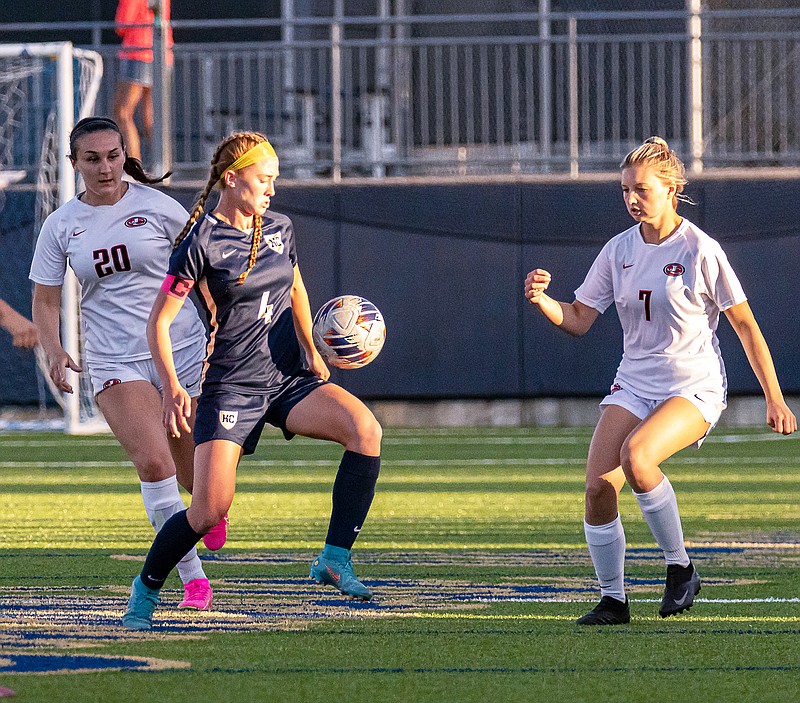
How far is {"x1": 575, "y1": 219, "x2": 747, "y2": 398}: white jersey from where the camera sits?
6172 mm

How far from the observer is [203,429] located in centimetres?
607

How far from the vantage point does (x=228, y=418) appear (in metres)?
6.05

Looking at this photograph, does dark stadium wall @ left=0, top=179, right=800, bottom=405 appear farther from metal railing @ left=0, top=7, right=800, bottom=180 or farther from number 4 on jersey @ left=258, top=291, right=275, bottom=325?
number 4 on jersey @ left=258, top=291, right=275, bottom=325

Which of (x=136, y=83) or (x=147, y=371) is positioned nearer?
(x=147, y=371)

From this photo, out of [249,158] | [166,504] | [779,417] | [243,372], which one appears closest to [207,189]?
[249,158]

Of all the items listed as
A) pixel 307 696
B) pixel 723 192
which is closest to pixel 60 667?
pixel 307 696

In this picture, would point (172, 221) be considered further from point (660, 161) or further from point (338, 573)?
point (660, 161)

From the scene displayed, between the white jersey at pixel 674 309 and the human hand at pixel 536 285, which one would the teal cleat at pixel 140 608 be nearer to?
the human hand at pixel 536 285

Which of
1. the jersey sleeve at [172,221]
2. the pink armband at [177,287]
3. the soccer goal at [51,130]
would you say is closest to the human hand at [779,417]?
the pink armband at [177,287]

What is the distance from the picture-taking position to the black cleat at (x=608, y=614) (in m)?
5.92

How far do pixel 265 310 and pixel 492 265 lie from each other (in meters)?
11.2

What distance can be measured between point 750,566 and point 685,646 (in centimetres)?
213

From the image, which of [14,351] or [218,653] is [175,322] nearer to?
[218,653]

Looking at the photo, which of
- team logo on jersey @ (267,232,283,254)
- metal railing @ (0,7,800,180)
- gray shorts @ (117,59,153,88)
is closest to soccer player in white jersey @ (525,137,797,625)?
team logo on jersey @ (267,232,283,254)
